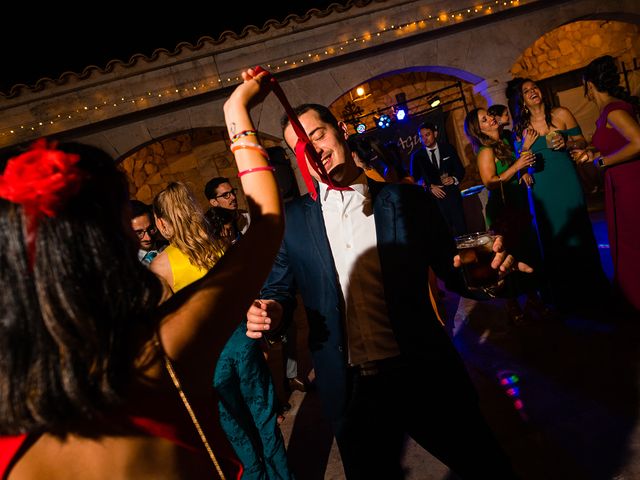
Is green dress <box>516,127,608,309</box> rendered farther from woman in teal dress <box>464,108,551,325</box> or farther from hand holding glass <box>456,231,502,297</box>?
hand holding glass <box>456,231,502,297</box>

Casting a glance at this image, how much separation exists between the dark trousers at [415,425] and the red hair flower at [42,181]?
4.98 feet

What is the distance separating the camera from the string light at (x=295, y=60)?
8.03 meters

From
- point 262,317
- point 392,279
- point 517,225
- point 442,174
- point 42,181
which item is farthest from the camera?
point 442,174

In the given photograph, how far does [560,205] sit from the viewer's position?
159 inches

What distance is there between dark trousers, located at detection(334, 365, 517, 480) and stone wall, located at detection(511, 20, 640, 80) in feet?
41.4

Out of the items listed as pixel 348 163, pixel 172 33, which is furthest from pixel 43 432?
pixel 172 33

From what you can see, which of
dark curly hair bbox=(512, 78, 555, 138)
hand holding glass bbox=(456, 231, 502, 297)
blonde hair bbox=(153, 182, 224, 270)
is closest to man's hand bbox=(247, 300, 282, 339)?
hand holding glass bbox=(456, 231, 502, 297)

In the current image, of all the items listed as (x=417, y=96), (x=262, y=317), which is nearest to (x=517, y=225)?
(x=262, y=317)

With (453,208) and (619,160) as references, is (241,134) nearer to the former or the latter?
(619,160)

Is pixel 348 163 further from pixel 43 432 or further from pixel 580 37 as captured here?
pixel 580 37

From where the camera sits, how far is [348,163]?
2.14m

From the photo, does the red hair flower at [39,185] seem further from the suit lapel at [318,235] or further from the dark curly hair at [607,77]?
the dark curly hair at [607,77]

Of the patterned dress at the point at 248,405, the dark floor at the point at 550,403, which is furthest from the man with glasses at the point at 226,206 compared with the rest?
the dark floor at the point at 550,403

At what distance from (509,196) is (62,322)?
439cm
